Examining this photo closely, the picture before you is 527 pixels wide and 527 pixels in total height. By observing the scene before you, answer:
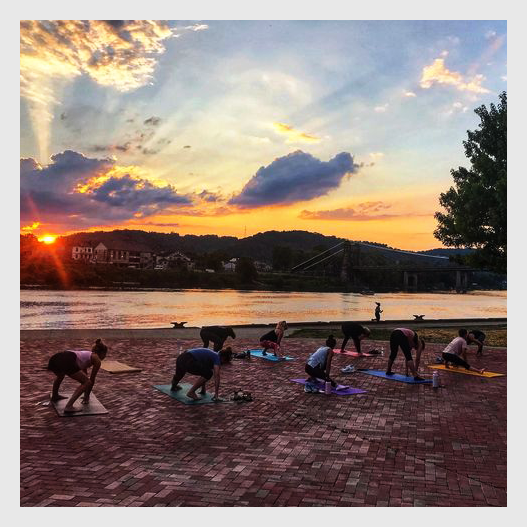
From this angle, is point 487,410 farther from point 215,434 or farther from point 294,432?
point 215,434

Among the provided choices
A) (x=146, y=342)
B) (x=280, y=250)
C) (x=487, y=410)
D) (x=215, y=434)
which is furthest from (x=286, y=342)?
(x=280, y=250)

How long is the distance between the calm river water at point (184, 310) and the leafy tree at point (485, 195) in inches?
866

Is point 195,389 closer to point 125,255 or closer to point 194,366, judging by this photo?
point 194,366

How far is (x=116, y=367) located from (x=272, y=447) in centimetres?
686

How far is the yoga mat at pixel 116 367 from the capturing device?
40.8 feet

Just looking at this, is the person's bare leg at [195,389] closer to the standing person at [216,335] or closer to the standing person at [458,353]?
the standing person at [216,335]

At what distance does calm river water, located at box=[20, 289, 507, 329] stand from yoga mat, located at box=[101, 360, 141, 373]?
25.8m

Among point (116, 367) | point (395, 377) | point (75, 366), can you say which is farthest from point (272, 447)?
point (116, 367)

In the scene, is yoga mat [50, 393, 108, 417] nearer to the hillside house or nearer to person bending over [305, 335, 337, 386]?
person bending over [305, 335, 337, 386]

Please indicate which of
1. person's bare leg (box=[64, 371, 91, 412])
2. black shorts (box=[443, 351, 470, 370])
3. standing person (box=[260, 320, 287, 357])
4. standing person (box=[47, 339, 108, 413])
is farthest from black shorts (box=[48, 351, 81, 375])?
black shorts (box=[443, 351, 470, 370])

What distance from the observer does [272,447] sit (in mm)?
7008

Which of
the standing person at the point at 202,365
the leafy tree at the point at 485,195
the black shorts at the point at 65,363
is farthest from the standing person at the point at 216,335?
the leafy tree at the point at 485,195

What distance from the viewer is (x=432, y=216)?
2789 centimetres

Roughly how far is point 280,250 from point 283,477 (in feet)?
230
